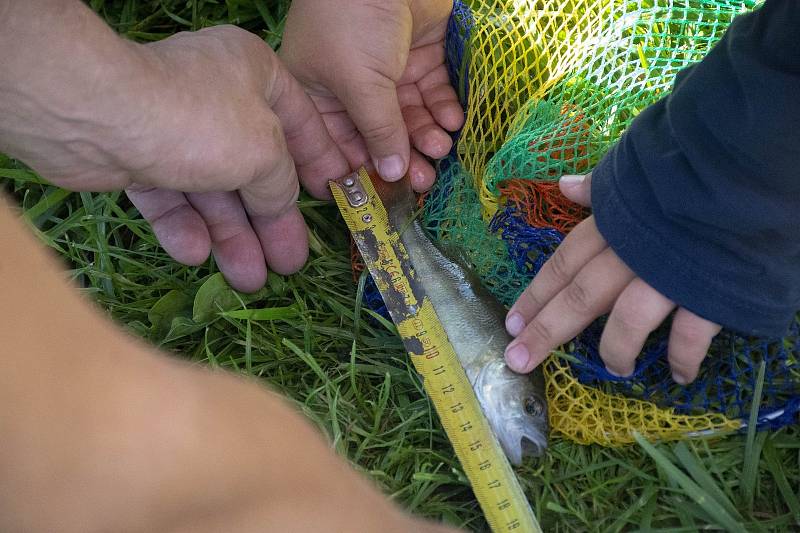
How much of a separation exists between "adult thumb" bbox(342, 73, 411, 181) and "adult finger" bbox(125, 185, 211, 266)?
0.64 meters

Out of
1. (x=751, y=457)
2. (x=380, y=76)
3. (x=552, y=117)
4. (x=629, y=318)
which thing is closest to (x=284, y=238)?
(x=380, y=76)

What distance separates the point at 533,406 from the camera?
2.31m

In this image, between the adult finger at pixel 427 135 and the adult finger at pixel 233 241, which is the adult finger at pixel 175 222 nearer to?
the adult finger at pixel 233 241

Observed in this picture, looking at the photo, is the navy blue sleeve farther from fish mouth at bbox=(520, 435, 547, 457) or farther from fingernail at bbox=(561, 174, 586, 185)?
fish mouth at bbox=(520, 435, 547, 457)

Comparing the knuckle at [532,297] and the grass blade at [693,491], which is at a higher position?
the knuckle at [532,297]

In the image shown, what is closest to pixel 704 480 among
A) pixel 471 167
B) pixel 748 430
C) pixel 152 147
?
pixel 748 430

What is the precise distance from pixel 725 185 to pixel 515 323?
2.48ft

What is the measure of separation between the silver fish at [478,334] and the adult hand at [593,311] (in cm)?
7

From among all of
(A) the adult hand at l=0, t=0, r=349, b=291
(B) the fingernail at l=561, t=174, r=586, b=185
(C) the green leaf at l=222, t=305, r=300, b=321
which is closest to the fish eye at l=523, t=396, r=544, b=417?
(B) the fingernail at l=561, t=174, r=586, b=185

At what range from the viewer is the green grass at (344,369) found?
221cm

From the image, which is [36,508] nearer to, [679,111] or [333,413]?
[333,413]

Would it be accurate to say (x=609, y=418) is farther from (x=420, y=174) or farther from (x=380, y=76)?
(x=380, y=76)

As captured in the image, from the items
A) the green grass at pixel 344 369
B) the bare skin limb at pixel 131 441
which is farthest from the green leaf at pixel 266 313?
the bare skin limb at pixel 131 441

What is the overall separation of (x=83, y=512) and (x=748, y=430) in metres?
1.90
